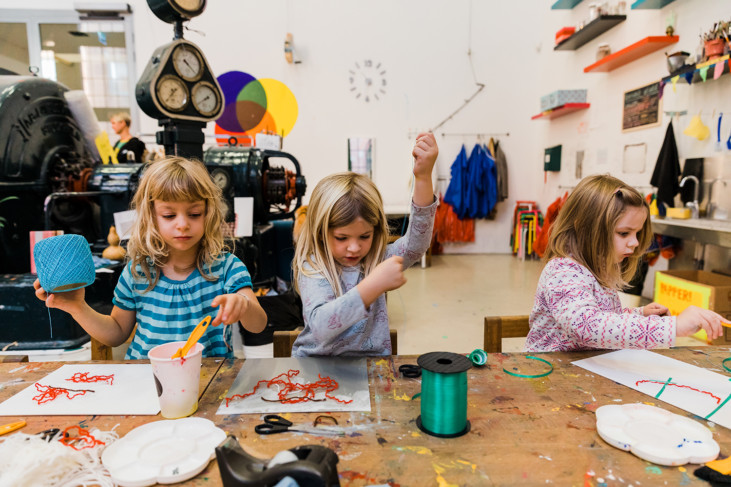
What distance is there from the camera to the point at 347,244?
130 centimetres

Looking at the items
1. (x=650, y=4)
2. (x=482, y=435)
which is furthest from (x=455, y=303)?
(x=482, y=435)

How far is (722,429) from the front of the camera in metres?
0.85

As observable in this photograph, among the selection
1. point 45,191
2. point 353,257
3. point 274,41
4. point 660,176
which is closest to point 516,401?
point 353,257

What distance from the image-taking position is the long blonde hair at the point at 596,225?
4.52 ft

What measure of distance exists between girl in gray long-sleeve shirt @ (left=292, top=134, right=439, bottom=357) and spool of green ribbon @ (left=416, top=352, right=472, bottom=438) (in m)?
0.39

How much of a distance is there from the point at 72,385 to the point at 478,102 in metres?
6.21

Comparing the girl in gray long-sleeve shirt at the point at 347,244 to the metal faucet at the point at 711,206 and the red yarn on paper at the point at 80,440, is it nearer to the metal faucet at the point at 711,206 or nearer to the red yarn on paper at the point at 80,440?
the red yarn on paper at the point at 80,440

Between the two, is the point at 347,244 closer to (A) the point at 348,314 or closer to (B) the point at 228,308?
(A) the point at 348,314

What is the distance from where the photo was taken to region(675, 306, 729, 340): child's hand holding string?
100cm

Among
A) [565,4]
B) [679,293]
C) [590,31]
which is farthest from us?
[565,4]

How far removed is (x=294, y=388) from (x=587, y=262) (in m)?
0.97

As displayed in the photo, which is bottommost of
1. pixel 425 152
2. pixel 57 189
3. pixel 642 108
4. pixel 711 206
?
pixel 711 206

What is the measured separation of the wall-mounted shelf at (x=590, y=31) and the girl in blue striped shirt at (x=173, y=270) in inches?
180

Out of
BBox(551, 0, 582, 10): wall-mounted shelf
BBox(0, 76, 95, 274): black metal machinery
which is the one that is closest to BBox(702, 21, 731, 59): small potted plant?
BBox(551, 0, 582, 10): wall-mounted shelf
